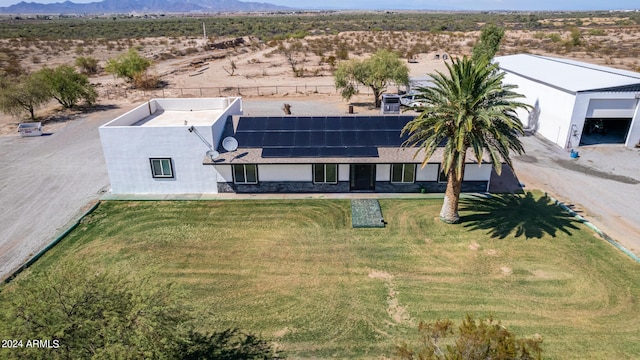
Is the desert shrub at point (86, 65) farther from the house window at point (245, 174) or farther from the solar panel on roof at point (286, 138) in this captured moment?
the solar panel on roof at point (286, 138)

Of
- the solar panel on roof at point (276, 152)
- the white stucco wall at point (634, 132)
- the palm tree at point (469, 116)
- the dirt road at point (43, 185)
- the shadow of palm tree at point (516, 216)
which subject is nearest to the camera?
the palm tree at point (469, 116)

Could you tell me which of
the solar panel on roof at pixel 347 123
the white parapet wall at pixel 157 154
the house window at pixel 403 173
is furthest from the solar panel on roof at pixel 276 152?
the house window at pixel 403 173

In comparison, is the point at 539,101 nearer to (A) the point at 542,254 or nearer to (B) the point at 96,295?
(A) the point at 542,254

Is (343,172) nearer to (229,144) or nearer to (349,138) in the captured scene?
(349,138)

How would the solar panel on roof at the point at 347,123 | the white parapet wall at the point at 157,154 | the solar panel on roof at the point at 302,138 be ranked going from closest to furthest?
the white parapet wall at the point at 157,154, the solar panel on roof at the point at 302,138, the solar panel on roof at the point at 347,123

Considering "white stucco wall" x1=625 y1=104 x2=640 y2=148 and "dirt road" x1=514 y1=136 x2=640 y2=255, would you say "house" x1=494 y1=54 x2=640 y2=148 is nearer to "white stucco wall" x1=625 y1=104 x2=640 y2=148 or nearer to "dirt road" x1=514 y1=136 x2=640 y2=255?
"white stucco wall" x1=625 y1=104 x2=640 y2=148

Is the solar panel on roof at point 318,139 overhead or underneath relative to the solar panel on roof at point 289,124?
underneath

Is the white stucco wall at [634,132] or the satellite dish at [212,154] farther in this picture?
the white stucco wall at [634,132]

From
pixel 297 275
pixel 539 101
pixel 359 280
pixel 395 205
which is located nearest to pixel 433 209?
pixel 395 205

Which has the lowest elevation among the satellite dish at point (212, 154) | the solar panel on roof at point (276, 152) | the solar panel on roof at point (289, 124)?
the solar panel on roof at point (276, 152)
